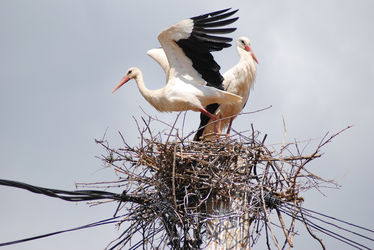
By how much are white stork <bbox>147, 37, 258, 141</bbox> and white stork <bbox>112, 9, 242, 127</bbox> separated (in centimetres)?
55

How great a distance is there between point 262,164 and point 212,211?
0.60 m

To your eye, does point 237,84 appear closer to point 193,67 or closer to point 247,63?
point 247,63

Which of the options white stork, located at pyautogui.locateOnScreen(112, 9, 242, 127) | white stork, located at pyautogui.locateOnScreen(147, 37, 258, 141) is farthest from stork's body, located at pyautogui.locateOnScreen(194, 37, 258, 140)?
white stork, located at pyautogui.locateOnScreen(112, 9, 242, 127)

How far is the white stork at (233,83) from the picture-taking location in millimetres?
8414

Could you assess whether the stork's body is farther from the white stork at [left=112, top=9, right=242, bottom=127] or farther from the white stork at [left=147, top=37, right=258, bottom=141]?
the white stork at [left=112, top=9, right=242, bottom=127]

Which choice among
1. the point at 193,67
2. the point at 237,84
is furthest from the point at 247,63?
the point at 193,67

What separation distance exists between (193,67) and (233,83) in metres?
0.90

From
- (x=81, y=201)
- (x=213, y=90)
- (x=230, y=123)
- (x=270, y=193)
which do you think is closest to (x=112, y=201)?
(x=81, y=201)

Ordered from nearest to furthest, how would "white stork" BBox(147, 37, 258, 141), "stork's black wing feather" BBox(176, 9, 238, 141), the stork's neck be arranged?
"stork's black wing feather" BBox(176, 9, 238, 141) → "white stork" BBox(147, 37, 258, 141) → the stork's neck

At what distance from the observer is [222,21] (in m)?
7.42

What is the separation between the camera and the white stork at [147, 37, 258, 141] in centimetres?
841

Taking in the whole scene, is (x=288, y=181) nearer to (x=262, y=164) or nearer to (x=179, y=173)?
(x=262, y=164)

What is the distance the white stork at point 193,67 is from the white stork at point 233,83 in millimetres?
551

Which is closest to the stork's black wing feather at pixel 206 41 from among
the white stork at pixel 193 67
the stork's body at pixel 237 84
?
the white stork at pixel 193 67
